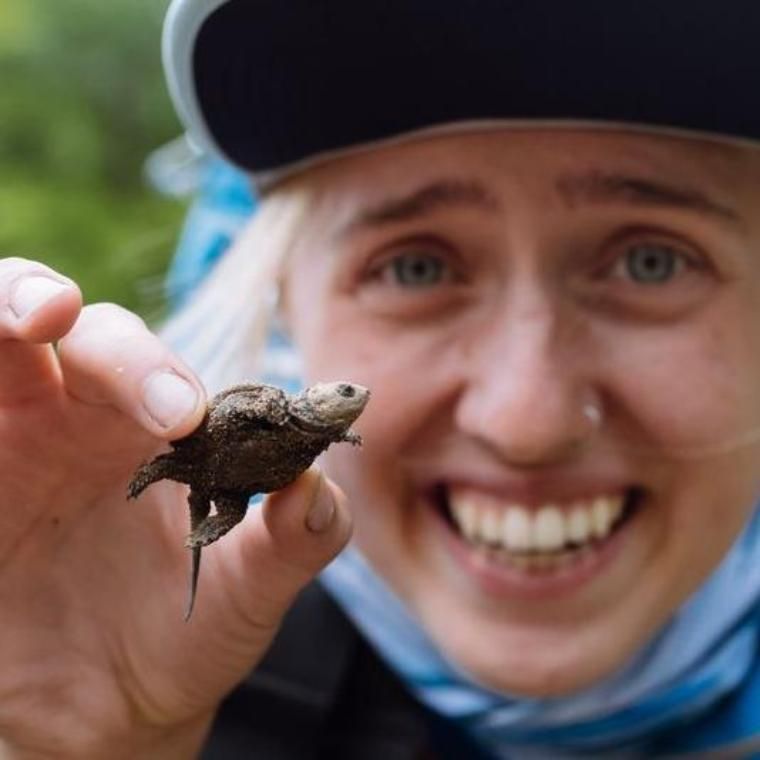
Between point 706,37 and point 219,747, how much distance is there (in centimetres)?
96

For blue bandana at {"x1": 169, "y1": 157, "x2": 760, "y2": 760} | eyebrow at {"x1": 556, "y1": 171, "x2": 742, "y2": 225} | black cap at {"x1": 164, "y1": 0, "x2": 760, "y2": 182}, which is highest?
black cap at {"x1": 164, "y1": 0, "x2": 760, "y2": 182}

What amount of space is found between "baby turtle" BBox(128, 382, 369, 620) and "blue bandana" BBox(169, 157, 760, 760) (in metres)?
0.67

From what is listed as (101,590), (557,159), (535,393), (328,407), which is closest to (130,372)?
(328,407)

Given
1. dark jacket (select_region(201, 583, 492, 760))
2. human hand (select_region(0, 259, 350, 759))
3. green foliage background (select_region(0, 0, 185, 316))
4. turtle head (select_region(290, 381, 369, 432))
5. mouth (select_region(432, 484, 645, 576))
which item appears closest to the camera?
turtle head (select_region(290, 381, 369, 432))

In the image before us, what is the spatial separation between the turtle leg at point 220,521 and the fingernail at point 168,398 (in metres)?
0.07

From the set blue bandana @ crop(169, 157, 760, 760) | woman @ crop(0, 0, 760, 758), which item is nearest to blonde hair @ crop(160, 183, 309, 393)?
woman @ crop(0, 0, 760, 758)

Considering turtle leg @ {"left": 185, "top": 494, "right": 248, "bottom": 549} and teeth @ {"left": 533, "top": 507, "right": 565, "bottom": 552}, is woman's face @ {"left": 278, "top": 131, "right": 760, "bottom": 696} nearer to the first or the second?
teeth @ {"left": 533, "top": 507, "right": 565, "bottom": 552}

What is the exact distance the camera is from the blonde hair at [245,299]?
150 centimetres

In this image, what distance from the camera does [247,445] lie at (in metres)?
0.90

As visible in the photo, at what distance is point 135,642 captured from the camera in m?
1.21

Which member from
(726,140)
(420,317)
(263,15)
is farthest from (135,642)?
(726,140)

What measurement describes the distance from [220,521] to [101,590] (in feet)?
1.18

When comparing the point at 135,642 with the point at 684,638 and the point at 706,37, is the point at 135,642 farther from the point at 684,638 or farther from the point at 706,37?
the point at 706,37

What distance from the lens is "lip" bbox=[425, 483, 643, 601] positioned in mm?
1401
